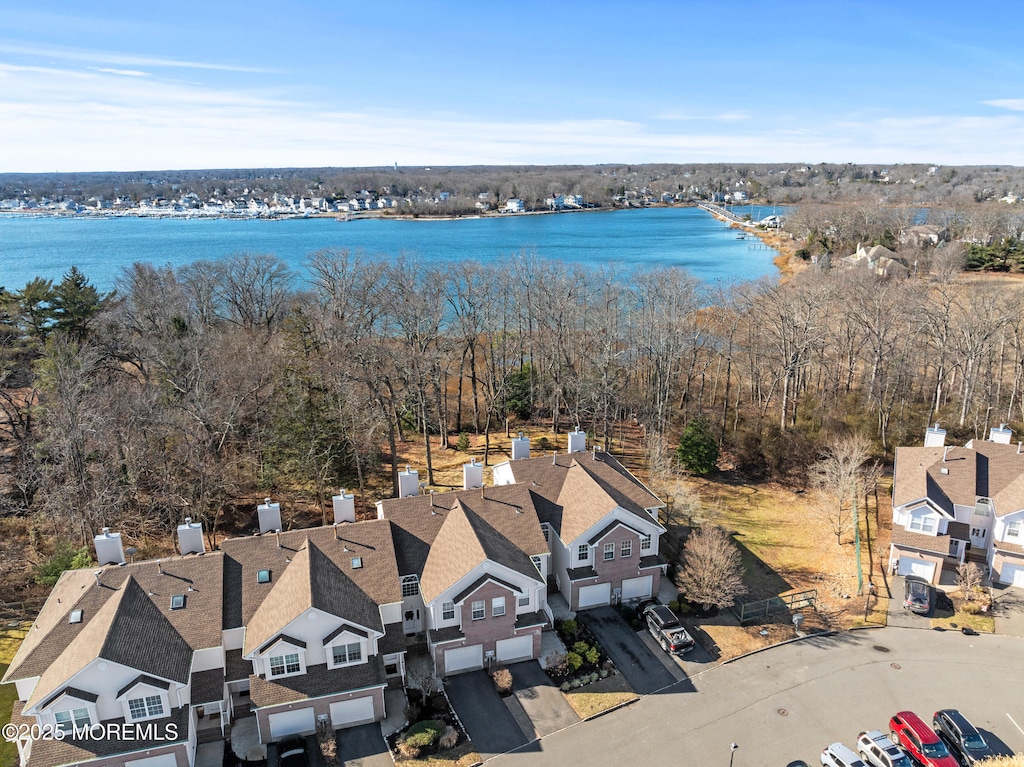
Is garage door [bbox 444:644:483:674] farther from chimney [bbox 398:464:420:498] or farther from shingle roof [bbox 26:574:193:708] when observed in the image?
shingle roof [bbox 26:574:193:708]

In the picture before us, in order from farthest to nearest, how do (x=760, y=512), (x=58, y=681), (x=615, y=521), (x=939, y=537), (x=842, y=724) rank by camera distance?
(x=760, y=512) → (x=939, y=537) → (x=615, y=521) → (x=842, y=724) → (x=58, y=681)

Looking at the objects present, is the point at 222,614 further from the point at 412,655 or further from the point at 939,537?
the point at 939,537

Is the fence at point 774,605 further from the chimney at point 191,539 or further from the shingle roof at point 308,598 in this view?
the chimney at point 191,539

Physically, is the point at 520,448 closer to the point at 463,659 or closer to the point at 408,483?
the point at 408,483

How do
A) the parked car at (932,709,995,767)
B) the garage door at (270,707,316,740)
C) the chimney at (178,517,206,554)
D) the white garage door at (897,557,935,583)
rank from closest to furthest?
1. the parked car at (932,709,995,767)
2. the garage door at (270,707,316,740)
3. the chimney at (178,517,206,554)
4. the white garage door at (897,557,935,583)

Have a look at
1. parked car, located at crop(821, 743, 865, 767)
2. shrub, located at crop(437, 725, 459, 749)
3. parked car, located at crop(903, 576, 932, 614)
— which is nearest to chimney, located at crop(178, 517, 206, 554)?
shrub, located at crop(437, 725, 459, 749)

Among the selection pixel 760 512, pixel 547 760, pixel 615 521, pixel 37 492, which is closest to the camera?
pixel 547 760

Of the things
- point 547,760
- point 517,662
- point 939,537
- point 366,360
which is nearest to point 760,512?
point 939,537
